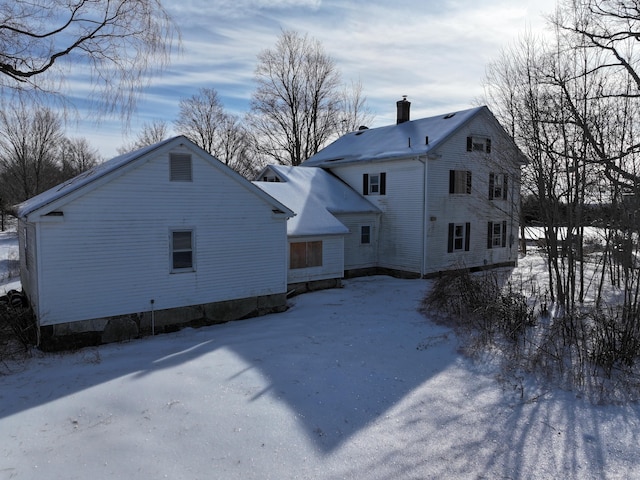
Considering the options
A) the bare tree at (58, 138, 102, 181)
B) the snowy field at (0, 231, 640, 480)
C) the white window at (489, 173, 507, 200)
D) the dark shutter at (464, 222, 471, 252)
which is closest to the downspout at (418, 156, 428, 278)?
the dark shutter at (464, 222, 471, 252)

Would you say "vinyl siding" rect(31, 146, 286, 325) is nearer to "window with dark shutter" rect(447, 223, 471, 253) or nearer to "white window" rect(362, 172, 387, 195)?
"white window" rect(362, 172, 387, 195)

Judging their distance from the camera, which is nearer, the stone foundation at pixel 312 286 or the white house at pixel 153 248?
the white house at pixel 153 248

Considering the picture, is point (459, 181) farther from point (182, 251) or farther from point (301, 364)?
point (301, 364)

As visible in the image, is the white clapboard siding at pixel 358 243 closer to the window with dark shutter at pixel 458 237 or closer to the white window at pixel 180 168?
the window with dark shutter at pixel 458 237

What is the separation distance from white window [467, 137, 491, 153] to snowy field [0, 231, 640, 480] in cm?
1266

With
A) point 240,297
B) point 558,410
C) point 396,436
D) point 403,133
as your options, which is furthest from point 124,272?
point 403,133

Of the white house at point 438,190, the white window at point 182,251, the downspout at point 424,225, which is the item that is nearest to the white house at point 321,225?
the white house at point 438,190

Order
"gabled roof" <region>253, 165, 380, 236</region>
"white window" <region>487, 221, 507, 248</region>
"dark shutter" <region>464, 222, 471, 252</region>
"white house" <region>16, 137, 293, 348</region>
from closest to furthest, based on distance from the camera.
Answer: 1. "white house" <region>16, 137, 293, 348</region>
2. "gabled roof" <region>253, 165, 380, 236</region>
3. "dark shutter" <region>464, 222, 471, 252</region>
4. "white window" <region>487, 221, 507, 248</region>

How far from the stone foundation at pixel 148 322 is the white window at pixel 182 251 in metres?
1.10

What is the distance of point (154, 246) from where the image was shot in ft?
36.5

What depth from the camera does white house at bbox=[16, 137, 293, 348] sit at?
32.3ft

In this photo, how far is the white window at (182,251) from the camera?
11.5 metres

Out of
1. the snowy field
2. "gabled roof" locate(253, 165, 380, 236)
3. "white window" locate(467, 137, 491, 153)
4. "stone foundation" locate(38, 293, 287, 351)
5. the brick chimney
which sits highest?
the brick chimney

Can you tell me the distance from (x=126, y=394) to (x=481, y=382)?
20.2ft
